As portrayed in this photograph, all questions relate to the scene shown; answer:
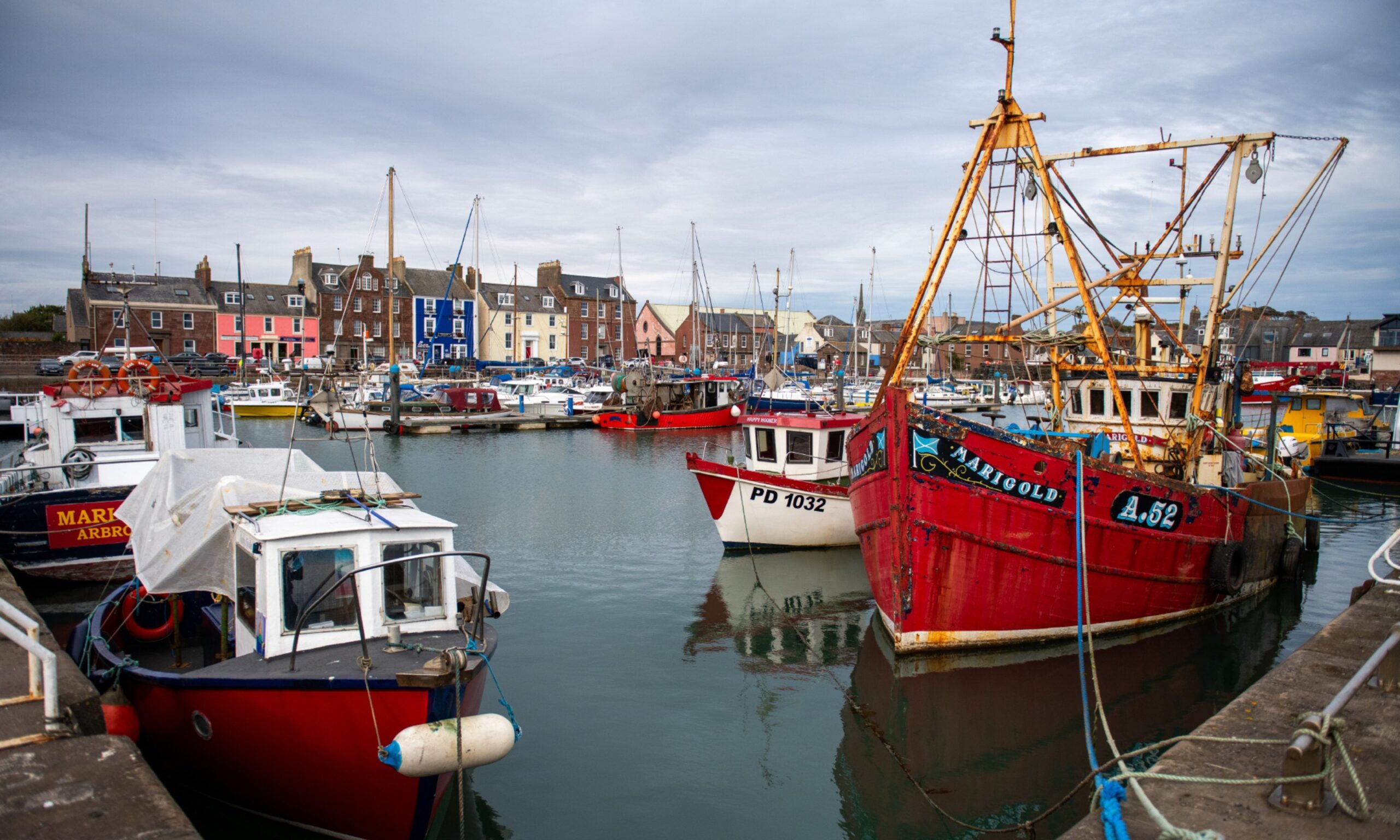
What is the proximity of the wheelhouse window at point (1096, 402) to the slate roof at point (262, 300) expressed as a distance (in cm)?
7265

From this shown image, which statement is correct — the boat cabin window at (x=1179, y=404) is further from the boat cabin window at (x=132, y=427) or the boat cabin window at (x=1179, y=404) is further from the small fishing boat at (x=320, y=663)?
the boat cabin window at (x=132, y=427)

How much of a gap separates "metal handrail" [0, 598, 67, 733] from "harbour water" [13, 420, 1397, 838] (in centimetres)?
188

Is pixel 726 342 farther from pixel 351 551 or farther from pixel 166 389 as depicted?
pixel 351 551

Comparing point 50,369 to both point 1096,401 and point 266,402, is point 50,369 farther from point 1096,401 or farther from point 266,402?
point 1096,401

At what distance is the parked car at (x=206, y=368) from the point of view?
194 ft

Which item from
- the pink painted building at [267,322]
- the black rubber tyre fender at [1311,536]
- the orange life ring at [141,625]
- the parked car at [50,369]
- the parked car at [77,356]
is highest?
the pink painted building at [267,322]

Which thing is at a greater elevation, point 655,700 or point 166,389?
point 166,389

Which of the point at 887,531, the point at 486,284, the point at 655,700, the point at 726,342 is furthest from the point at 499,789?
the point at 726,342

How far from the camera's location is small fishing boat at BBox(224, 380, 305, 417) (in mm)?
52625

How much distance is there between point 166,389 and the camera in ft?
60.7

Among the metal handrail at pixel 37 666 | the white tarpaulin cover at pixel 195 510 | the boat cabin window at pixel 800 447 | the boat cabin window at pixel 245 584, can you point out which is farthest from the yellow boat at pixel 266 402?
the metal handrail at pixel 37 666

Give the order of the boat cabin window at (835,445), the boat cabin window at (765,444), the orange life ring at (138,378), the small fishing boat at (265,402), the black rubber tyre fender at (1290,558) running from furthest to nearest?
1. the small fishing boat at (265,402)
2. the boat cabin window at (765,444)
3. the boat cabin window at (835,445)
4. the orange life ring at (138,378)
5. the black rubber tyre fender at (1290,558)

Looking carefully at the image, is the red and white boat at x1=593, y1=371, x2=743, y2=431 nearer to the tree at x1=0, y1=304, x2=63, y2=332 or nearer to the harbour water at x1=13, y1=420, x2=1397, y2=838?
the harbour water at x1=13, y1=420, x2=1397, y2=838

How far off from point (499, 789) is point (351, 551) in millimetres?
3162
